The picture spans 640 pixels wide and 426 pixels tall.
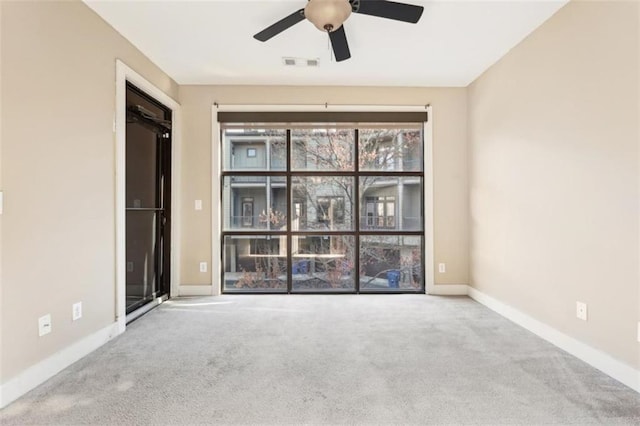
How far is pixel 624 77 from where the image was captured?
195 cm

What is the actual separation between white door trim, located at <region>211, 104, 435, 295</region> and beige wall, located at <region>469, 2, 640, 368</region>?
2.22 feet

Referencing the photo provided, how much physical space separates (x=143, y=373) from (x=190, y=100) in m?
3.01

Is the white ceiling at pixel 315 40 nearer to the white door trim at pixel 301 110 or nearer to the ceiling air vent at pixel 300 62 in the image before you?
the ceiling air vent at pixel 300 62

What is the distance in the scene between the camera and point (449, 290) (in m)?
3.96

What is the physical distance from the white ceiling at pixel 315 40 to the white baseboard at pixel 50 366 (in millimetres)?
2402

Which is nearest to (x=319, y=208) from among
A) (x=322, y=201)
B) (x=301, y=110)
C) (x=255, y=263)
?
(x=322, y=201)

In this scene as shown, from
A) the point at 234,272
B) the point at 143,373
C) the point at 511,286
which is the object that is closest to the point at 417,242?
the point at 511,286

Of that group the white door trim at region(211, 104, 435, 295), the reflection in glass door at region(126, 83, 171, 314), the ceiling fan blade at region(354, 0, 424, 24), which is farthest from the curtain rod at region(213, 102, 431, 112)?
the ceiling fan blade at region(354, 0, 424, 24)

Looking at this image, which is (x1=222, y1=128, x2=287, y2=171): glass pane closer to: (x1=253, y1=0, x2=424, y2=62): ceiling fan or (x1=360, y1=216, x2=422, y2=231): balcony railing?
(x1=360, y1=216, x2=422, y2=231): balcony railing

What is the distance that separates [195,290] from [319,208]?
175cm

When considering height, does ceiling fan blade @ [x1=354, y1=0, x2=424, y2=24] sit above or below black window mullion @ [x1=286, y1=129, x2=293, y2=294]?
above

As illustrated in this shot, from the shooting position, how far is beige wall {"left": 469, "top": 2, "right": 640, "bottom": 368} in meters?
1.95

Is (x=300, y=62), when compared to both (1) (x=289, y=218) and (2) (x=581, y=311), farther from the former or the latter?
(2) (x=581, y=311)

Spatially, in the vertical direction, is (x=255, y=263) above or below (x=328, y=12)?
below
